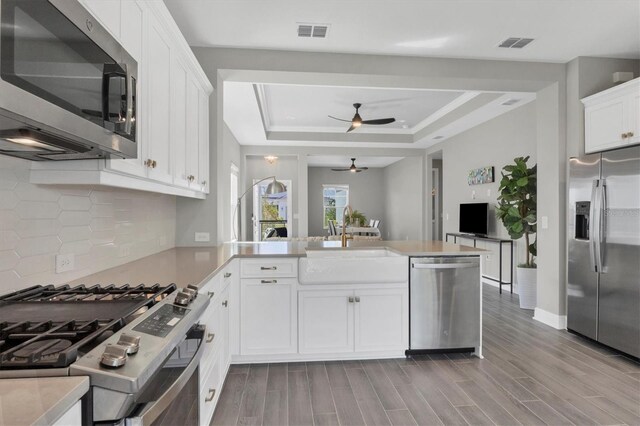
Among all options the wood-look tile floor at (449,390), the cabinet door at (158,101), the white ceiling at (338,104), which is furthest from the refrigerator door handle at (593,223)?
the cabinet door at (158,101)

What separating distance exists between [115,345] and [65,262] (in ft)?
3.50

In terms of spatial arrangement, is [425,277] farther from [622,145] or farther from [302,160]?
[302,160]

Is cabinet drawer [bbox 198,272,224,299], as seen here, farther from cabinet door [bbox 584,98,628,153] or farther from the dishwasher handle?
cabinet door [bbox 584,98,628,153]

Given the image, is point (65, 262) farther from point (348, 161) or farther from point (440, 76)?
point (348, 161)

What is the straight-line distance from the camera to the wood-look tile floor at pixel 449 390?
6.56ft

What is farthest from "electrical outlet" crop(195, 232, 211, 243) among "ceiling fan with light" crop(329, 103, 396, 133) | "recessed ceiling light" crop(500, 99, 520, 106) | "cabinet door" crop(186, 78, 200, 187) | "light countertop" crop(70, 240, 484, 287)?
"recessed ceiling light" crop(500, 99, 520, 106)

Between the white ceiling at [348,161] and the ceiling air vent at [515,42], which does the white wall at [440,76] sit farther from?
the white ceiling at [348,161]

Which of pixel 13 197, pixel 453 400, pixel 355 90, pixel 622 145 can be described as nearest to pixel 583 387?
pixel 453 400

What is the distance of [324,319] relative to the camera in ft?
8.83

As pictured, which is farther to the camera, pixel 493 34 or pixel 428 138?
pixel 428 138

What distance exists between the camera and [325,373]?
2.55 m

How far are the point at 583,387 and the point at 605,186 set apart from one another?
1676 millimetres

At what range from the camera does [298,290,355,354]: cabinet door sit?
268cm

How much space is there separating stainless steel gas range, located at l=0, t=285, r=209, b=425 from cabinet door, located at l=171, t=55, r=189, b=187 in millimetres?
1039
